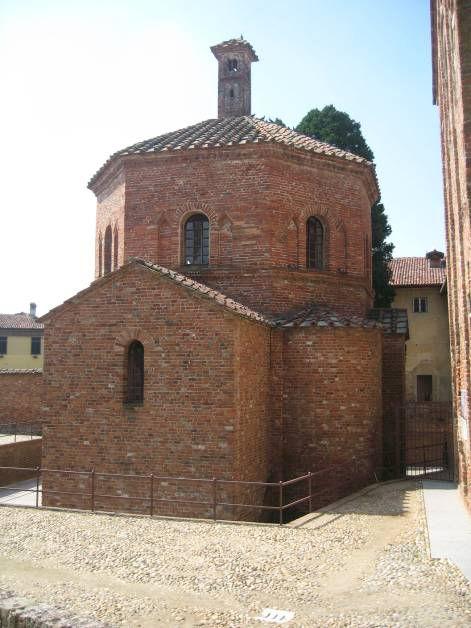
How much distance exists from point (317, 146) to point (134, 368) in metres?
8.54

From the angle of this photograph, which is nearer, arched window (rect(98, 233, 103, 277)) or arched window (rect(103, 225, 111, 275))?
arched window (rect(103, 225, 111, 275))

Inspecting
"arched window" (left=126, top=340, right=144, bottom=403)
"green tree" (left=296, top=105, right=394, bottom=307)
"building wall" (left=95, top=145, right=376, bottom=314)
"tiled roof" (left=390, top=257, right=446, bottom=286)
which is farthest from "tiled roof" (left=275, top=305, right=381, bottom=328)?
"tiled roof" (left=390, top=257, right=446, bottom=286)

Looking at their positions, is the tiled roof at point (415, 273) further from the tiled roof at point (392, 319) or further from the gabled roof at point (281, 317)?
the gabled roof at point (281, 317)

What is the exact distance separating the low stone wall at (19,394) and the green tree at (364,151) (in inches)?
568

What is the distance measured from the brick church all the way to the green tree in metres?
7.29

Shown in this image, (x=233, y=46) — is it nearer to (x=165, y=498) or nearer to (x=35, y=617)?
(x=165, y=498)

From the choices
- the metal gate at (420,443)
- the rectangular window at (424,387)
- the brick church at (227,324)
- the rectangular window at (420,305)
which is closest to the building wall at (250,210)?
the brick church at (227,324)

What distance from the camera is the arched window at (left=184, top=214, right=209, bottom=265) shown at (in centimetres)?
1611

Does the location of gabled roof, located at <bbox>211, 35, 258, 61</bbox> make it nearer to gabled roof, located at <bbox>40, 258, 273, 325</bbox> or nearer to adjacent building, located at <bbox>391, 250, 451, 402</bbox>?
gabled roof, located at <bbox>40, 258, 273, 325</bbox>

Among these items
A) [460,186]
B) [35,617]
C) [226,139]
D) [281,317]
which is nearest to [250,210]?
[226,139]

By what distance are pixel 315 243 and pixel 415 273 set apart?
19.2m

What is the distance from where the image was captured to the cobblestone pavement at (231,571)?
21.1 ft

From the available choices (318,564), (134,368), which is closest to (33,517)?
(134,368)

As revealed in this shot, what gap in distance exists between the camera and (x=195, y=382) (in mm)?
11891
